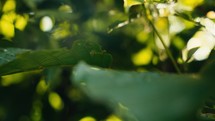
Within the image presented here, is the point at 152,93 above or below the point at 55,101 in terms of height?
above

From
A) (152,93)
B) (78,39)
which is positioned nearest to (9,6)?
(78,39)

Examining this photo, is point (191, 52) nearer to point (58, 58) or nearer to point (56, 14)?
point (58, 58)

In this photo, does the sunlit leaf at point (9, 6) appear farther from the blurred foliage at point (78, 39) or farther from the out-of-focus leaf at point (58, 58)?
the out-of-focus leaf at point (58, 58)

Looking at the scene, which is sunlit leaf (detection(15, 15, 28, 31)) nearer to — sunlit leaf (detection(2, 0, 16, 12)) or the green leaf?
sunlit leaf (detection(2, 0, 16, 12))


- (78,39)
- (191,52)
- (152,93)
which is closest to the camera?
(152,93)

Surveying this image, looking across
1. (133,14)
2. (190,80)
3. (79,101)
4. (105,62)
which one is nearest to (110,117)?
(79,101)

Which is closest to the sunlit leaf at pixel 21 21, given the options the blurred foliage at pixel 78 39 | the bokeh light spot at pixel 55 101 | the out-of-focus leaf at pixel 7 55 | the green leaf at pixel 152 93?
the blurred foliage at pixel 78 39

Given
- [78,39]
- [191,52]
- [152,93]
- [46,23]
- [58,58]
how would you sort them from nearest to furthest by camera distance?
[152,93] → [58,58] → [191,52] → [78,39] → [46,23]
